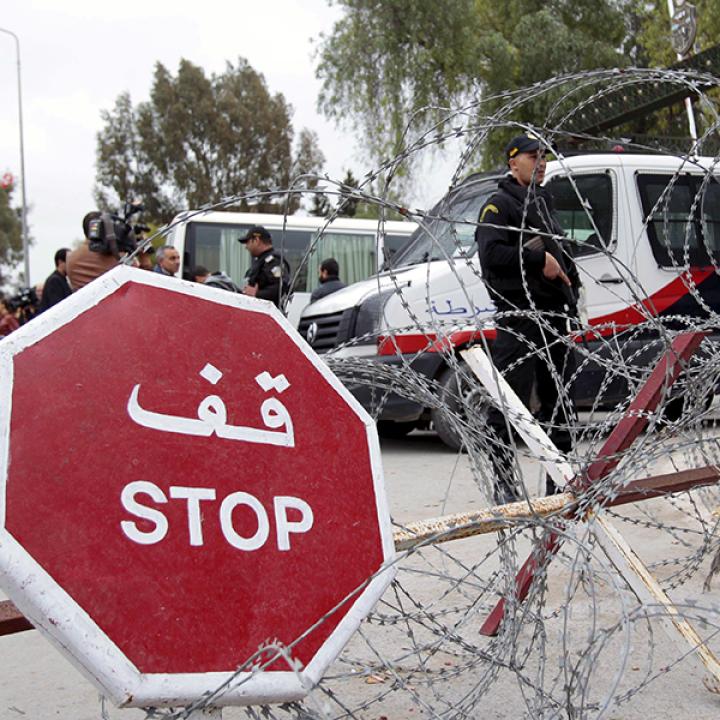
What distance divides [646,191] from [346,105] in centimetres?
1269

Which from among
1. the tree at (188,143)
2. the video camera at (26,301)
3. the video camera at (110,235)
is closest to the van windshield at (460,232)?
the video camera at (110,235)

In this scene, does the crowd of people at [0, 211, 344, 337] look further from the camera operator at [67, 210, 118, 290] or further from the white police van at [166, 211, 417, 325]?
the white police van at [166, 211, 417, 325]

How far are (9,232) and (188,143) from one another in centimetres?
2051

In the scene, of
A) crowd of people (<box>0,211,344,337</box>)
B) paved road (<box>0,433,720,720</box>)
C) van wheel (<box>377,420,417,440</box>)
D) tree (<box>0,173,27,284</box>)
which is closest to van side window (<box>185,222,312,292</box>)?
crowd of people (<box>0,211,344,337</box>)

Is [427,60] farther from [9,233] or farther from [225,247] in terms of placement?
[9,233]

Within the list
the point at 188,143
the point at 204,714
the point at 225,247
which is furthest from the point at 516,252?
the point at 188,143

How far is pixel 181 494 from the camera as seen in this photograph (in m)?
1.66

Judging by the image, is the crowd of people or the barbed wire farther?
the crowd of people

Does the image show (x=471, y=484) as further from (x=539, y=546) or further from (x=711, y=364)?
(x=539, y=546)

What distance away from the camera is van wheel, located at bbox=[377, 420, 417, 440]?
31.4 feet

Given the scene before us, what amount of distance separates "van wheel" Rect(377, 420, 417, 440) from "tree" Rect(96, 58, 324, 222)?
30.3 metres

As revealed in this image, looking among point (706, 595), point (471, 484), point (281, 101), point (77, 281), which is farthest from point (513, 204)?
point (281, 101)

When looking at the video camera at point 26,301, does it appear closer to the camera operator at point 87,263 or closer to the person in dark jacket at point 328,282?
the person in dark jacket at point 328,282

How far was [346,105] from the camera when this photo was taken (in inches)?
813
